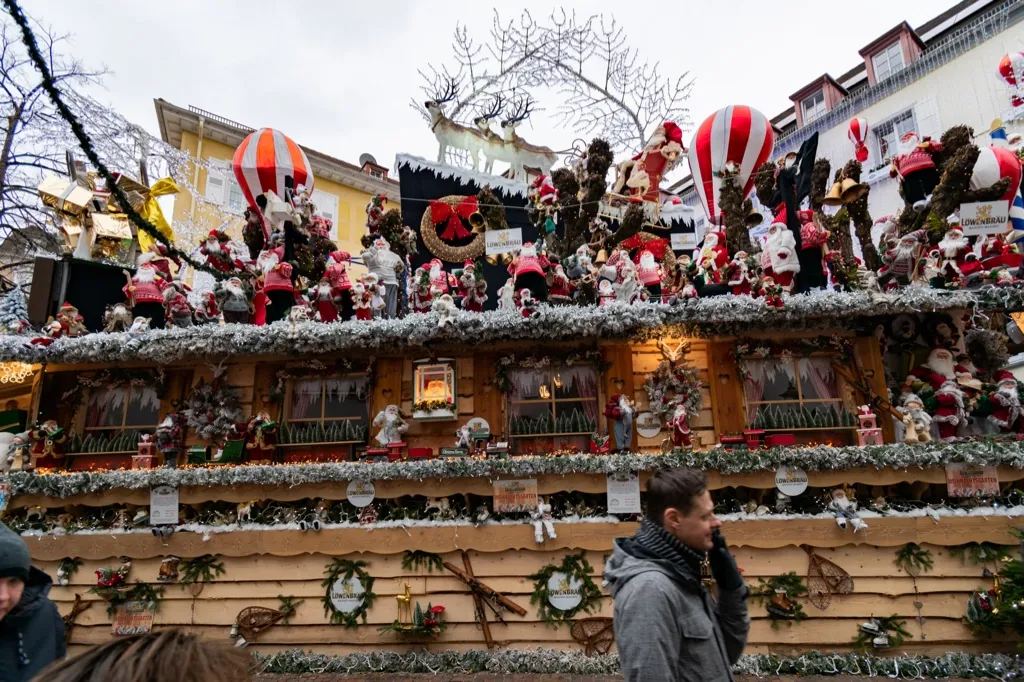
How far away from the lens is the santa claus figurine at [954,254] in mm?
7805

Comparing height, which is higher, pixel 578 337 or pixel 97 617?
pixel 578 337

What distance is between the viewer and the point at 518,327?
747cm

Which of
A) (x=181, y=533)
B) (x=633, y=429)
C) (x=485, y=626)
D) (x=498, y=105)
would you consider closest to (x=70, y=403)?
(x=181, y=533)

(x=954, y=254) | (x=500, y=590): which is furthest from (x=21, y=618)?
(x=954, y=254)

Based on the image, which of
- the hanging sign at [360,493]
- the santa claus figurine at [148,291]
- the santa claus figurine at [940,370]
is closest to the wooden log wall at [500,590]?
the hanging sign at [360,493]

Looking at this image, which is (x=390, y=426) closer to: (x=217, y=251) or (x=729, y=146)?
(x=217, y=251)

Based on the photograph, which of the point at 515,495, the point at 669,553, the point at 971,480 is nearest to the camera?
the point at 669,553

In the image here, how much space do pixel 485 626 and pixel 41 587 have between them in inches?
201

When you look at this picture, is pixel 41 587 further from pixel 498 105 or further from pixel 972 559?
pixel 498 105

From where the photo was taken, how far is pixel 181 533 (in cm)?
742

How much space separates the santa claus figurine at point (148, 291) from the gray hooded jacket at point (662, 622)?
9372 mm

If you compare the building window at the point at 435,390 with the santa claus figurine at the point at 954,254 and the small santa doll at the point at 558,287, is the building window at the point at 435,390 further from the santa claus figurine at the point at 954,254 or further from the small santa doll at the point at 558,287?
the santa claus figurine at the point at 954,254

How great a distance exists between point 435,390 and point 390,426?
0.81 m

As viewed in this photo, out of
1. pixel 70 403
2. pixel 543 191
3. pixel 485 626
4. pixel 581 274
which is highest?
pixel 543 191
